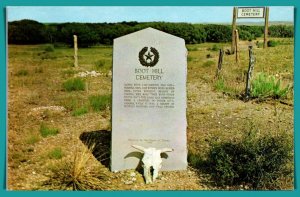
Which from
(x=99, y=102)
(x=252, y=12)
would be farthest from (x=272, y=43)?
(x=99, y=102)

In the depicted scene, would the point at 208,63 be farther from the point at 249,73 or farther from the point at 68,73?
the point at 68,73

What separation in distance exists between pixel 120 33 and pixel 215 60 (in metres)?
2.28

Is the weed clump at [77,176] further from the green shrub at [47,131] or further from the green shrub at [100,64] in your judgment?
the green shrub at [100,64]

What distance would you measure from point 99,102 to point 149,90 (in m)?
2.42

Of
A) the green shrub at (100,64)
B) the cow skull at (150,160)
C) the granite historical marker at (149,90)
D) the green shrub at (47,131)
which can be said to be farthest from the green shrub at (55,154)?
the green shrub at (100,64)

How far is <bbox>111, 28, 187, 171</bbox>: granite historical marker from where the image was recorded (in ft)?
26.9

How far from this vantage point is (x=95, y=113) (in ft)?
33.8

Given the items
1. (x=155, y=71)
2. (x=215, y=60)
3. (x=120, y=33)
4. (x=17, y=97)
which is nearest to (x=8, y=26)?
(x=17, y=97)

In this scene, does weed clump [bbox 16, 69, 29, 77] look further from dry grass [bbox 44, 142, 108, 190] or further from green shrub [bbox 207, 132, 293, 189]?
green shrub [bbox 207, 132, 293, 189]

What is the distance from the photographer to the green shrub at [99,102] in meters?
10.4

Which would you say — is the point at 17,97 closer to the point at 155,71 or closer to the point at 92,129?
the point at 92,129

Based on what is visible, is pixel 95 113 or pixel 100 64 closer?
pixel 95 113

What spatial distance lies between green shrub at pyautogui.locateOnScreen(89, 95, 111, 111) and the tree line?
1.23m

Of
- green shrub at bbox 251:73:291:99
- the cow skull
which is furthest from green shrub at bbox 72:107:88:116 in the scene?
green shrub at bbox 251:73:291:99
